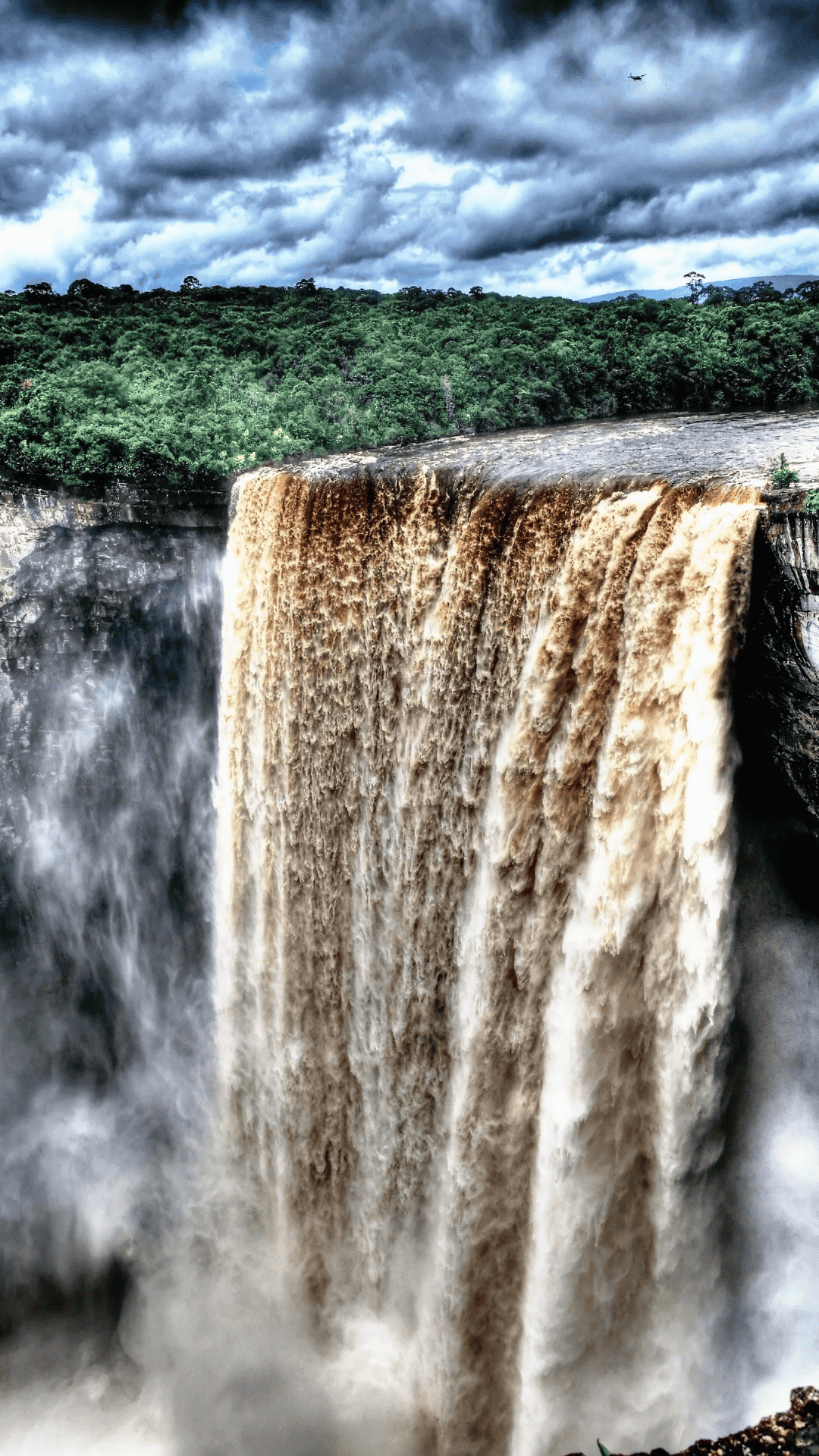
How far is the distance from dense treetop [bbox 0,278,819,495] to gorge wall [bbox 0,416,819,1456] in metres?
1.11

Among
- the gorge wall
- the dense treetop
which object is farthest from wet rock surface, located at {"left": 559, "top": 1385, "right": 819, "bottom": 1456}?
the dense treetop

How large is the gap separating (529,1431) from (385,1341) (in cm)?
273

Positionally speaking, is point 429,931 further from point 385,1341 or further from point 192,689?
point 192,689

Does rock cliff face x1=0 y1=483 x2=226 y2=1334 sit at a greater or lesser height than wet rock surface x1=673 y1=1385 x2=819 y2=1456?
greater

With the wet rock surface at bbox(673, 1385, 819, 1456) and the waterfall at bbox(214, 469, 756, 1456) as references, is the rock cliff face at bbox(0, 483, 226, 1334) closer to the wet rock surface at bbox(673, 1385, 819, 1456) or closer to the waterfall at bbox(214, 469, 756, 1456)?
the waterfall at bbox(214, 469, 756, 1456)

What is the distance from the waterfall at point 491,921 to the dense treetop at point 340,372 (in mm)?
3128

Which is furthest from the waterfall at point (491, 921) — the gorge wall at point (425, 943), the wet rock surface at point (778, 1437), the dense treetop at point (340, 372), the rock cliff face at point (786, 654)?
the dense treetop at point (340, 372)

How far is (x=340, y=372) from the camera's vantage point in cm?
1423

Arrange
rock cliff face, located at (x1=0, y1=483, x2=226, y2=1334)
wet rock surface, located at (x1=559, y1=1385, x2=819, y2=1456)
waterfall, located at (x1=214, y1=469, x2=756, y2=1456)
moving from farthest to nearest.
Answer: rock cliff face, located at (x1=0, y1=483, x2=226, y2=1334) < waterfall, located at (x1=214, y1=469, x2=756, y2=1456) < wet rock surface, located at (x1=559, y1=1385, x2=819, y2=1456)

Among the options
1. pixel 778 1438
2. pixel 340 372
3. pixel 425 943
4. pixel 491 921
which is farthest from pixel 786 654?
pixel 340 372

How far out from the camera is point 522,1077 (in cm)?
684

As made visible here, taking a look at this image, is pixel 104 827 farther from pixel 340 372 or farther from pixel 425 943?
pixel 340 372

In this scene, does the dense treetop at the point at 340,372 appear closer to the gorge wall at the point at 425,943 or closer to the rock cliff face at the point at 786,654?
the gorge wall at the point at 425,943

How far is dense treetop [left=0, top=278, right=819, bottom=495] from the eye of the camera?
37.7 feet
